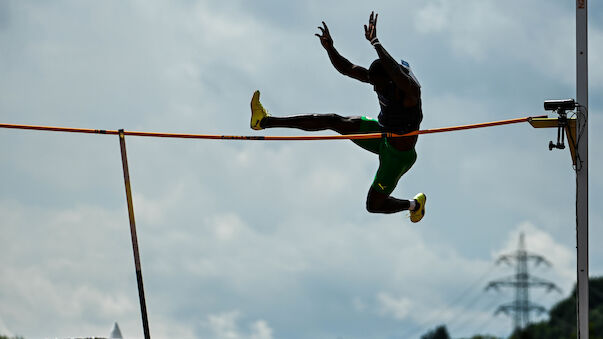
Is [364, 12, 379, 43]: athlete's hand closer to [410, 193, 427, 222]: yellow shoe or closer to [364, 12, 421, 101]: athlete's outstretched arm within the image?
[364, 12, 421, 101]: athlete's outstretched arm

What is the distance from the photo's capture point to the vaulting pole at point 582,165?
400 inches

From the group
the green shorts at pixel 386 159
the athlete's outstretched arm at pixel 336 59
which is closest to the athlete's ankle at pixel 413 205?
the green shorts at pixel 386 159

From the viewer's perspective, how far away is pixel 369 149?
11.6 metres

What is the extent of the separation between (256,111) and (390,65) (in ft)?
5.17

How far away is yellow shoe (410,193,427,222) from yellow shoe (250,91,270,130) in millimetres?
1987

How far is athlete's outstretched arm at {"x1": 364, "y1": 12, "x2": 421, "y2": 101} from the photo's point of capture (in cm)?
1055

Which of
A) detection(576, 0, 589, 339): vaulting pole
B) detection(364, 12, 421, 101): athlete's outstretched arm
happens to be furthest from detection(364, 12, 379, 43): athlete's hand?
detection(576, 0, 589, 339): vaulting pole

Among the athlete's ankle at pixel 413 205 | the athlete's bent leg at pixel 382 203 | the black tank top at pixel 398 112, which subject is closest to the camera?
the black tank top at pixel 398 112

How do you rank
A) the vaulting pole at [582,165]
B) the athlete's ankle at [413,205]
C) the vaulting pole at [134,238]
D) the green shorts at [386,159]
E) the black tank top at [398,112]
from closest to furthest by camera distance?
the vaulting pole at [582,165] → the vaulting pole at [134,238] → the black tank top at [398,112] → the green shorts at [386,159] → the athlete's ankle at [413,205]

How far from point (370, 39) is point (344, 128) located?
1261mm

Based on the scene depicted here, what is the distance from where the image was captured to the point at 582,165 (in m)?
10.4

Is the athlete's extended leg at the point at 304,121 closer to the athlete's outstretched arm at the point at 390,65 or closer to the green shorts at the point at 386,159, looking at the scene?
the green shorts at the point at 386,159

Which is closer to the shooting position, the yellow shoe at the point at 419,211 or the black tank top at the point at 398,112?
the black tank top at the point at 398,112

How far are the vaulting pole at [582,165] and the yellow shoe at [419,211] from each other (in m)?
2.14
